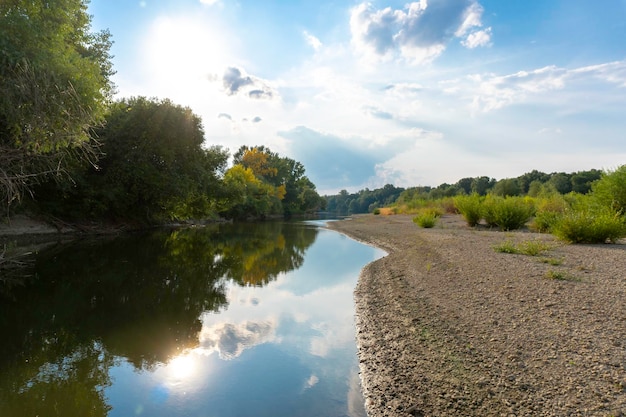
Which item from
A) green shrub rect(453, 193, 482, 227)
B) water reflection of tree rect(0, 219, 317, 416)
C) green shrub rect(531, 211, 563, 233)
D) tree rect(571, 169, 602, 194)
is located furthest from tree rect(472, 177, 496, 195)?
water reflection of tree rect(0, 219, 317, 416)

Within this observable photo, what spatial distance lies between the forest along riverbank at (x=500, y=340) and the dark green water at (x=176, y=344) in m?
0.72

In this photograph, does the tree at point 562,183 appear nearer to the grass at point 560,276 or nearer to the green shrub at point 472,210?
the green shrub at point 472,210

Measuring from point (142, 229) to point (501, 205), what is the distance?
2921cm

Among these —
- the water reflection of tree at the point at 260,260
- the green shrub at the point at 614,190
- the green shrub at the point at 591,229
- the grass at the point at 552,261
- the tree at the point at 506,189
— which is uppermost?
the tree at the point at 506,189

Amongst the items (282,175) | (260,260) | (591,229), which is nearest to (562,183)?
(282,175)

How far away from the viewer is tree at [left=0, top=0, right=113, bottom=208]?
856cm

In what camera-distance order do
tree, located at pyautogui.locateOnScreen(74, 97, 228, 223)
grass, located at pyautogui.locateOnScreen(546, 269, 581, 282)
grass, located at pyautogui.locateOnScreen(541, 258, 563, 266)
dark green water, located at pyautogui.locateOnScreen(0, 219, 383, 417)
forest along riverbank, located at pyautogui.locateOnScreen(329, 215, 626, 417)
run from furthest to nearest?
tree, located at pyautogui.locateOnScreen(74, 97, 228, 223) → grass, located at pyautogui.locateOnScreen(541, 258, 563, 266) → grass, located at pyautogui.locateOnScreen(546, 269, 581, 282) → dark green water, located at pyautogui.locateOnScreen(0, 219, 383, 417) → forest along riverbank, located at pyautogui.locateOnScreen(329, 215, 626, 417)

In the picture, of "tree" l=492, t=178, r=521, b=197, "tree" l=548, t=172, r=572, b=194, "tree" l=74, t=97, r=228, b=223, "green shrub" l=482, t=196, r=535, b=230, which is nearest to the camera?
"green shrub" l=482, t=196, r=535, b=230

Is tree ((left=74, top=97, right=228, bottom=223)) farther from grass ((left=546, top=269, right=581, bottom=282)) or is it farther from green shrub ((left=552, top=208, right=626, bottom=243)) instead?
grass ((left=546, top=269, right=581, bottom=282))

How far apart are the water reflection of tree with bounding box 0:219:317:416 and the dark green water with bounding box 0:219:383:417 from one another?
0.09 feet

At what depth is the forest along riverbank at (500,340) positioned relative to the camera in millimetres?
4219

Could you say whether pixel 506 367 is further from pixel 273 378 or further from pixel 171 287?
pixel 171 287

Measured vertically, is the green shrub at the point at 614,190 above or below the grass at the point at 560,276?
above

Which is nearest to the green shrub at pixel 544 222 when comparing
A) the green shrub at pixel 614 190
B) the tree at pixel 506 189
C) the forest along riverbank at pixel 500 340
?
the green shrub at pixel 614 190
